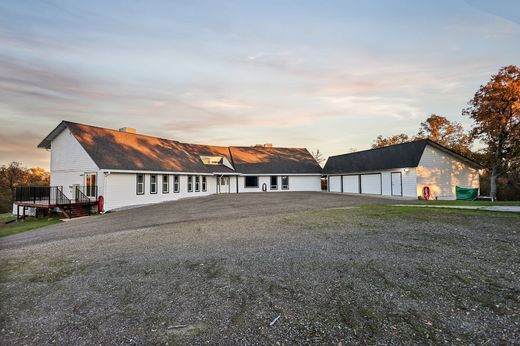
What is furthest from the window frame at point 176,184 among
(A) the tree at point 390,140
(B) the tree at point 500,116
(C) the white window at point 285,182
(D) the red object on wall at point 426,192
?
(A) the tree at point 390,140

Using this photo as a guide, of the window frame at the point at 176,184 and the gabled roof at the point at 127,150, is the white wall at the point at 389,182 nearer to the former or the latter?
the gabled roof at the point at 127,150

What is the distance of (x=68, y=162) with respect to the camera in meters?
21.3

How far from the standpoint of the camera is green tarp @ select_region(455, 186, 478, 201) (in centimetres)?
2195

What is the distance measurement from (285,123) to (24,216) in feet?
81.9

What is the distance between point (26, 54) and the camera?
11164 millimetres

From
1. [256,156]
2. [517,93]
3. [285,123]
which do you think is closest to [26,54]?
[285,123]

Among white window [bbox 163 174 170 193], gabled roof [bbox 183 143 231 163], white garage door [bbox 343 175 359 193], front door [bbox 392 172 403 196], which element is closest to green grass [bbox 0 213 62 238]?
white window [bbox 163 174 170 193]

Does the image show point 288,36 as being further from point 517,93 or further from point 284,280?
point 517,93

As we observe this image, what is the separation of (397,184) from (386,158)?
298 cm

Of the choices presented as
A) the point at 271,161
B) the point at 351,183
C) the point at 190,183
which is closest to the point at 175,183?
the point at 190,183

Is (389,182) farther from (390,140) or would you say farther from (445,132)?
(390,140)

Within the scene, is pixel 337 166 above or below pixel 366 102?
below

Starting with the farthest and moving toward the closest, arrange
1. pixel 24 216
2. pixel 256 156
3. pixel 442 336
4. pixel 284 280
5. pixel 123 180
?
pixel 256 156, pixel 123 180, pixel 24 216, pixel 284 280, pixel 442 336

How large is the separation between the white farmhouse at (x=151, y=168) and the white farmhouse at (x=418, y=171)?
10.6 m
